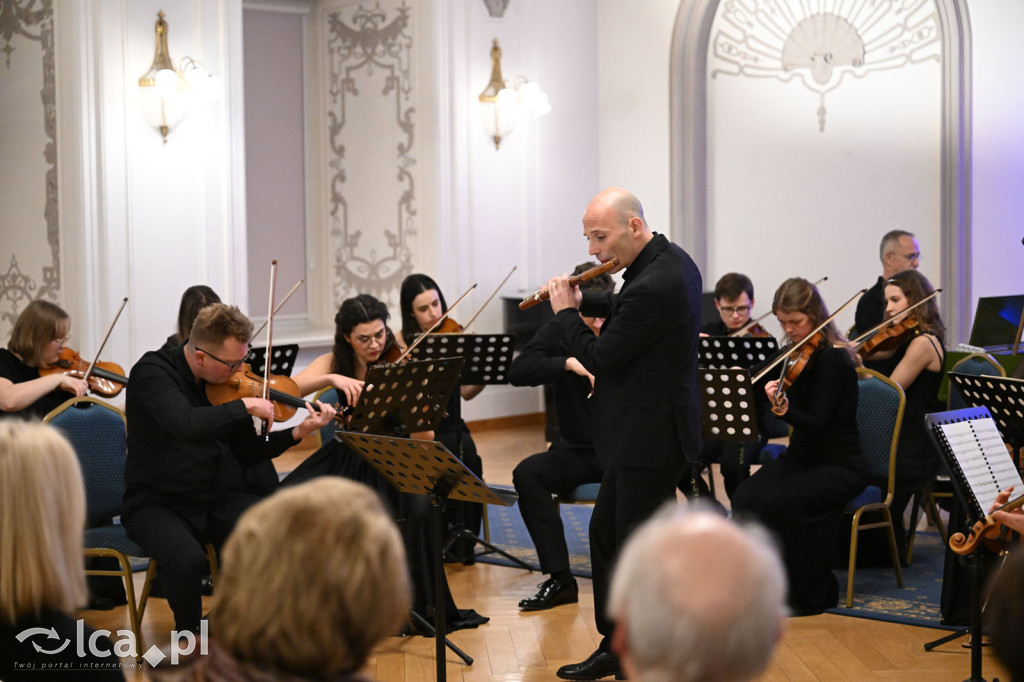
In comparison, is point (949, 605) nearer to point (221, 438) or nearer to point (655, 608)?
point (221, 438)

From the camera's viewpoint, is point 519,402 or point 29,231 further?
point 519,402

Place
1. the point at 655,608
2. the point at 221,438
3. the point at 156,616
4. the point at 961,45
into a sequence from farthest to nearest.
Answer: the point at 961,45 → the point at 156,616 → the point at 221,438 → the point at 655,608

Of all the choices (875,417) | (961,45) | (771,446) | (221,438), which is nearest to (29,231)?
(221,438)

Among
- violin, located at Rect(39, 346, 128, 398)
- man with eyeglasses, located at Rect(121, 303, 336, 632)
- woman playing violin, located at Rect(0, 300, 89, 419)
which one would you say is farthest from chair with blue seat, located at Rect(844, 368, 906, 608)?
woman playing violin, located at Rect(0, 300, 89, 419)

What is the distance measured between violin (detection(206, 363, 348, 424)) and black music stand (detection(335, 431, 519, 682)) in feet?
1.72

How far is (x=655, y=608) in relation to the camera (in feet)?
3.85

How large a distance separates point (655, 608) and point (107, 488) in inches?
125

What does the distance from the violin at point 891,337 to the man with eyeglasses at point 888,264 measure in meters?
0.98

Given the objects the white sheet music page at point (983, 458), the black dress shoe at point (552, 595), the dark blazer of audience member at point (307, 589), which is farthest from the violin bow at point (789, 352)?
the dark blazer of audience member at point (307, 589)

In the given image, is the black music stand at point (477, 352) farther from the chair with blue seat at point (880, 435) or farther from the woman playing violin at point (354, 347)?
the chair with blue seat at point (880, 435)

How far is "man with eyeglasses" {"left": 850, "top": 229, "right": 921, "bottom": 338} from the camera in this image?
6000 millimetres

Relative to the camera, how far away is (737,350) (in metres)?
4.72

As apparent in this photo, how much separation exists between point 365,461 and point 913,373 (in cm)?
227

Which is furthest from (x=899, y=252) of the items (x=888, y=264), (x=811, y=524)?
(x=811, y=524)
